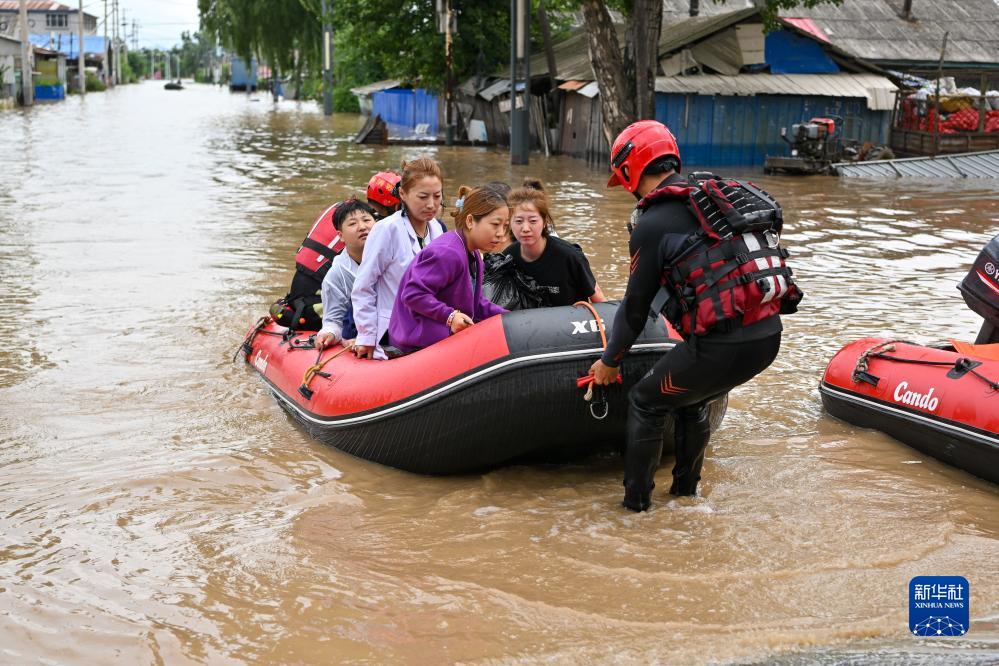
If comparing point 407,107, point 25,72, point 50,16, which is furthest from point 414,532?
point 50,16

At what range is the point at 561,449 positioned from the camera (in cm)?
540

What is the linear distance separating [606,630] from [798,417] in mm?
3124

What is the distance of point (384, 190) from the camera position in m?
6.60

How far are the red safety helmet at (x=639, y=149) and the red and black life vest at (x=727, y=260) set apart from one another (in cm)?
19

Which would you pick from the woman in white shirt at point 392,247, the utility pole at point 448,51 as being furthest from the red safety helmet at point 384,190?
the utility pole at point 448,51

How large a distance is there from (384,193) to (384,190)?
0.06 ft

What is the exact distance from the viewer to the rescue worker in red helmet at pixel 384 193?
21.7ft

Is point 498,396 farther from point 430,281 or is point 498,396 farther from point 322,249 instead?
point 322,249

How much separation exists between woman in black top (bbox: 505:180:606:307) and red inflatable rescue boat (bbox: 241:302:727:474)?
552 mm

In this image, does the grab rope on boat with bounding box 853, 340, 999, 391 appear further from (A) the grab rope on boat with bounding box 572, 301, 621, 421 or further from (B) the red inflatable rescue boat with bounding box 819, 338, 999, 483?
(A) the grab rope on boat with bounding box 572, 301, 621, 421

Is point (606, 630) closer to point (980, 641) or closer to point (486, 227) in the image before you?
point (980, 641)

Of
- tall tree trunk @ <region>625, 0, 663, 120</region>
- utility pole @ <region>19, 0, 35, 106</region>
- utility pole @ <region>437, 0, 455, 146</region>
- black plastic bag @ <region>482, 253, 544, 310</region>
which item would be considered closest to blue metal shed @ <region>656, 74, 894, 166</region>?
tall tree trunk @ <region>625, 0, 663, 120</region>

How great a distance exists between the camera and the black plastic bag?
586 centimetres

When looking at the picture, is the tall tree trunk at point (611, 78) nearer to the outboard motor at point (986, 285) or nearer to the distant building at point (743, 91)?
the distant building at point (743, 91)
